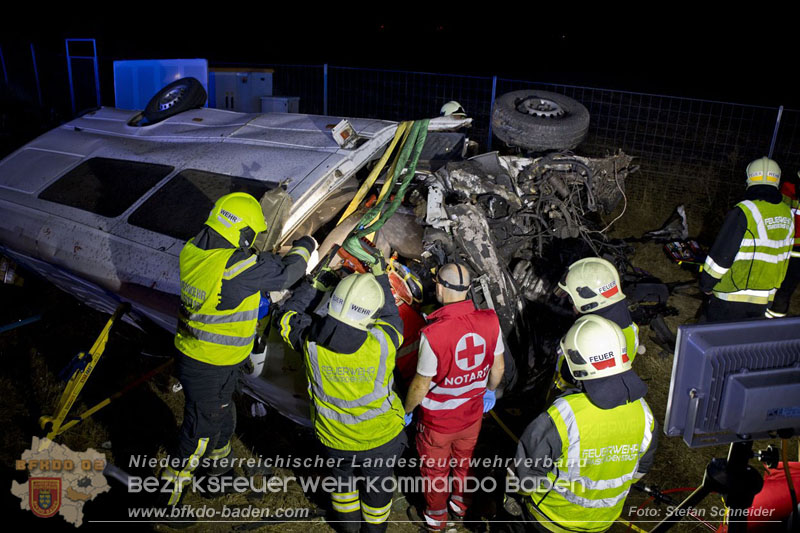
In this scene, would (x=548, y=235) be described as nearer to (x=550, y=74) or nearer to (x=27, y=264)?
(x=27, y=264)

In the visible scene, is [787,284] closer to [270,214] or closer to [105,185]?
[270,214]

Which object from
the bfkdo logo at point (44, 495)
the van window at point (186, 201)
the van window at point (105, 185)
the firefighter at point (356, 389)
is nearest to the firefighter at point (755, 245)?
the firefighter at point (356, 389)

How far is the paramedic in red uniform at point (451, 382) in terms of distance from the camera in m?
3.34

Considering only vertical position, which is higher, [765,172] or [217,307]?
[765,172]

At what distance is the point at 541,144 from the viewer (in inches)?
227

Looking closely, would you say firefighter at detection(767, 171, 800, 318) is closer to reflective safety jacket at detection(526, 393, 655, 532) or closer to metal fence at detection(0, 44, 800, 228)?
metal fence at detection(0, 44, 800, 228)

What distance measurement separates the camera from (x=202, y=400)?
12.0 feet

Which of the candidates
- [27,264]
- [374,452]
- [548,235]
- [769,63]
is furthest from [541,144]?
[769,63]

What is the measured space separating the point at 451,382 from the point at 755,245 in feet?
9.19

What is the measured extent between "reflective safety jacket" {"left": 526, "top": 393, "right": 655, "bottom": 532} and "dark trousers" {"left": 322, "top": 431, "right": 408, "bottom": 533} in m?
0.99

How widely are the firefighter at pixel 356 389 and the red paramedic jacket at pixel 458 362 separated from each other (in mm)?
233

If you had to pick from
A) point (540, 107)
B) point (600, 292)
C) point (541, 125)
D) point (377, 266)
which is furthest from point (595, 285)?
point (540, 107)

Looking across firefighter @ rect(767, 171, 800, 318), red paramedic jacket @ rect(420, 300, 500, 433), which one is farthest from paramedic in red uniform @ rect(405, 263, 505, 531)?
firefighter @ rect(767, 171, 800, 318)

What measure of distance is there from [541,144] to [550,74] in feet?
32.8
